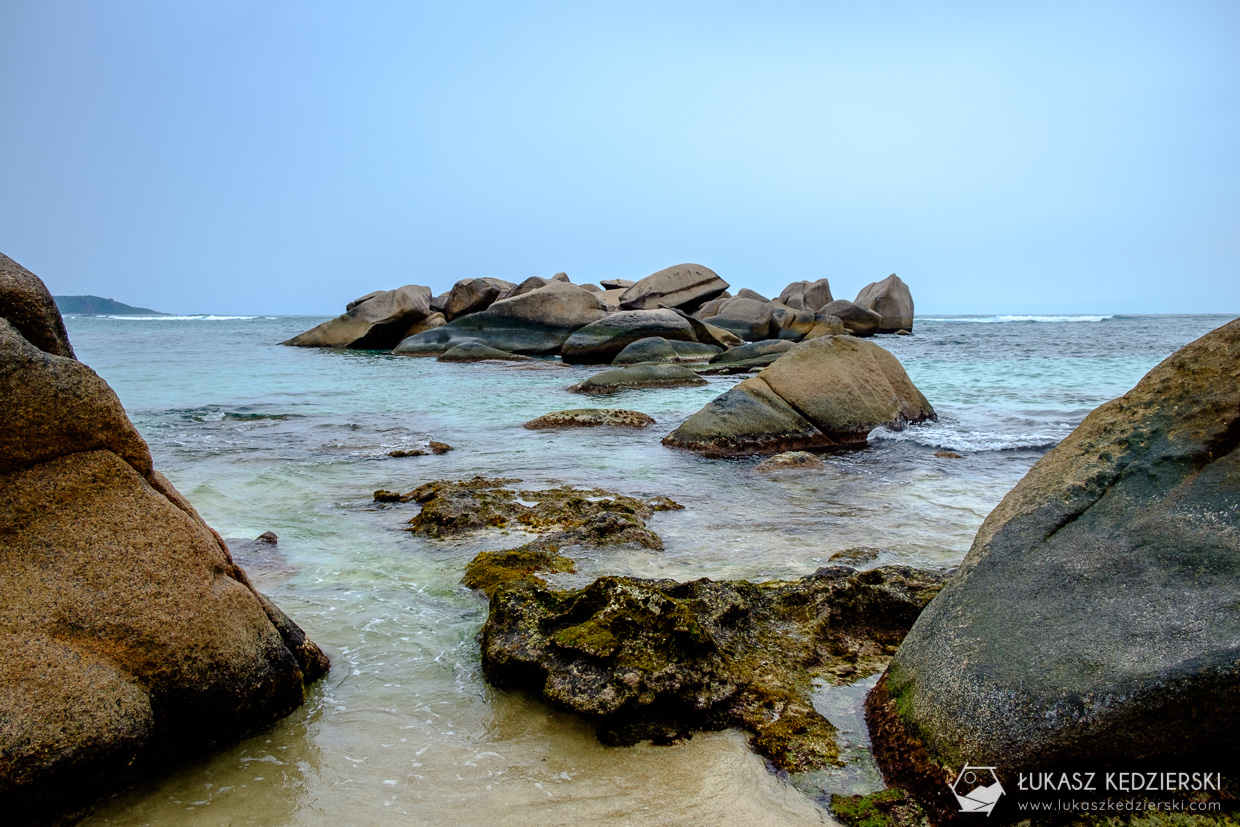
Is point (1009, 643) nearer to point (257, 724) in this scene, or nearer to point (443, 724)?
point (443, 724)

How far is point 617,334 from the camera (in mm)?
22281

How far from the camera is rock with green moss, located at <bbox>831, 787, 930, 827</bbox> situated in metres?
2.13

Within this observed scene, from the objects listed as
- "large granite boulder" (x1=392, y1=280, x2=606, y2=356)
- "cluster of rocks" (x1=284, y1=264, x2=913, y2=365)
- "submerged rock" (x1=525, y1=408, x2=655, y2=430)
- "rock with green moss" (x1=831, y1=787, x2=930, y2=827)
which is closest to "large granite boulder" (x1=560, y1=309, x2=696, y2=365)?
"cluster of rocks" (x1=284, y1=264, x2=913, y2=365)

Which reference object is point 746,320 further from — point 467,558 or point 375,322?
point 467,558

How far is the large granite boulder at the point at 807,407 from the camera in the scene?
8.23 meters

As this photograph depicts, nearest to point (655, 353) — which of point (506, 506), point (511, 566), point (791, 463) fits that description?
point (791, 463)

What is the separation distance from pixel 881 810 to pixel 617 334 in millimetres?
20416

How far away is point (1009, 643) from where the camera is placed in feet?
7.59

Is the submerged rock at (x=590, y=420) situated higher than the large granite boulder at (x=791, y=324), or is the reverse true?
the large granite boulder at (x=791, y=324)

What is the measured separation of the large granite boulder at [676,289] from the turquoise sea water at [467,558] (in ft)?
53.7

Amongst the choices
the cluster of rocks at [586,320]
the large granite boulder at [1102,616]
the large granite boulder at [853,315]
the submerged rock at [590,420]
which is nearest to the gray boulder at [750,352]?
the cluster of rocks at [586,320]

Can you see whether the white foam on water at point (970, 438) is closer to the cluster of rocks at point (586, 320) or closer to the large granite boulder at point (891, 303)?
the cluster of rocks at point (586, 320)

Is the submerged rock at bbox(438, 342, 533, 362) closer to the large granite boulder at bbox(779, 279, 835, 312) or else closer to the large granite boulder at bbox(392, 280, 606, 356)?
the large granite boulder at bbox(392, 280, 606, 356)

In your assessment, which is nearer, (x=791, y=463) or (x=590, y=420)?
(x=791, y=463)
